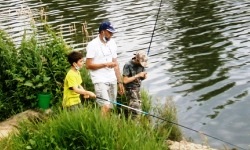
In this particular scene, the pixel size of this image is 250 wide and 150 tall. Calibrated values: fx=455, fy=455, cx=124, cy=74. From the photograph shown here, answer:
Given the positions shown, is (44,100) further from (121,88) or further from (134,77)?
(134,77)

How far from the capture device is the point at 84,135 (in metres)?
6.24

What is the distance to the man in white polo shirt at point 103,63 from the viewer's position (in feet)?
25.8

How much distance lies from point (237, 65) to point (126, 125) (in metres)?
8.24

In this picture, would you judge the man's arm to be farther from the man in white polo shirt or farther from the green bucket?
the green bucket

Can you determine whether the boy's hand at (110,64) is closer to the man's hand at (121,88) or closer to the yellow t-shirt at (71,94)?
the yellow t-shirt at (71,94)

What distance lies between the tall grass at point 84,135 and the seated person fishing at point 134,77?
1650 millimetres

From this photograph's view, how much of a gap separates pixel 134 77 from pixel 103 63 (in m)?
0.70

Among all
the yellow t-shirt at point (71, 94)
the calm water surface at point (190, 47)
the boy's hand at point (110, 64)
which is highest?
the boy's hand at point (110, 64)

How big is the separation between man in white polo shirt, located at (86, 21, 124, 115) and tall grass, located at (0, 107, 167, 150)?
1.43 meters

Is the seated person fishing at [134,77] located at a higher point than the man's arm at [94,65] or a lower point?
lower

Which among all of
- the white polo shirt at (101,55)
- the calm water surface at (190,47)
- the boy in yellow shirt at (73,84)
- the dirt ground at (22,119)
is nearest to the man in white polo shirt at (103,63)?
the white polo shirt at (101,55)

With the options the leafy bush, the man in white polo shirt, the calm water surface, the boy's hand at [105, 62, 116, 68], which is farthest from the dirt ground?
the boy's hand at [105, 62, 116, 68]

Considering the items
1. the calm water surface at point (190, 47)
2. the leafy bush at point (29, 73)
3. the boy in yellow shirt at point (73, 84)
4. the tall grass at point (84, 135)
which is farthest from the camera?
the calm water surface at point (190, 47)

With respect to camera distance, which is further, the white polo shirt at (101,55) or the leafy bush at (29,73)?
the leafy bush at (29,73)
